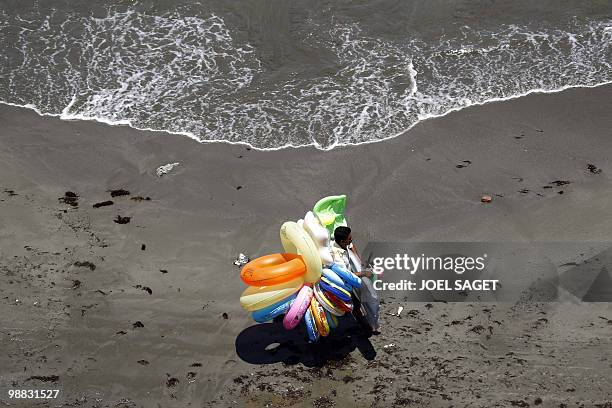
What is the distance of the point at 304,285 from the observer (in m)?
8.17

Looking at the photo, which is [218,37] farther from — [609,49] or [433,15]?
[609,49]

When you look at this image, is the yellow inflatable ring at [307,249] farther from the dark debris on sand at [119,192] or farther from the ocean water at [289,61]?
the ocean water at [289,61]

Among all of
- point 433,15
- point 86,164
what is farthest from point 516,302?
point 433,15

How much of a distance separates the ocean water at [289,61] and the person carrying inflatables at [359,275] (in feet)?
11.5

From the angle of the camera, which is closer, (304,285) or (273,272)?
(273,272)

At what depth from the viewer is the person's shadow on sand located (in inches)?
325

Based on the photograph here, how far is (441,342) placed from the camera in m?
8.32

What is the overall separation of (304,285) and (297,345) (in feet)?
→ 2.47

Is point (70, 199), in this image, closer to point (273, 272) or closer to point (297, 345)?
point (273, 272)

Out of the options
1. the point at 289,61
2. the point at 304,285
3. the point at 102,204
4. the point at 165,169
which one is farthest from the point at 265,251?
the point at 289,61

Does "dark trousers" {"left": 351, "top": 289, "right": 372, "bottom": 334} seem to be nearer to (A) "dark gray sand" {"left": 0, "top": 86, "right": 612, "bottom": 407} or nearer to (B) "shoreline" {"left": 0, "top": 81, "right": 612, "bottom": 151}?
(A) "dark gray sand" {"left": 0, "top": 86, "right": 612, "bottom": 407}

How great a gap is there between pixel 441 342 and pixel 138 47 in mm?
8506

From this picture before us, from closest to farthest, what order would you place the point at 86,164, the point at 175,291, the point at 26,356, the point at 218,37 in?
the point at 26,356, the point at 175,291, the point at 86,164, the point at 218,37

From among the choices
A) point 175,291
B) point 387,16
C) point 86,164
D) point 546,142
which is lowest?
point 175,291
